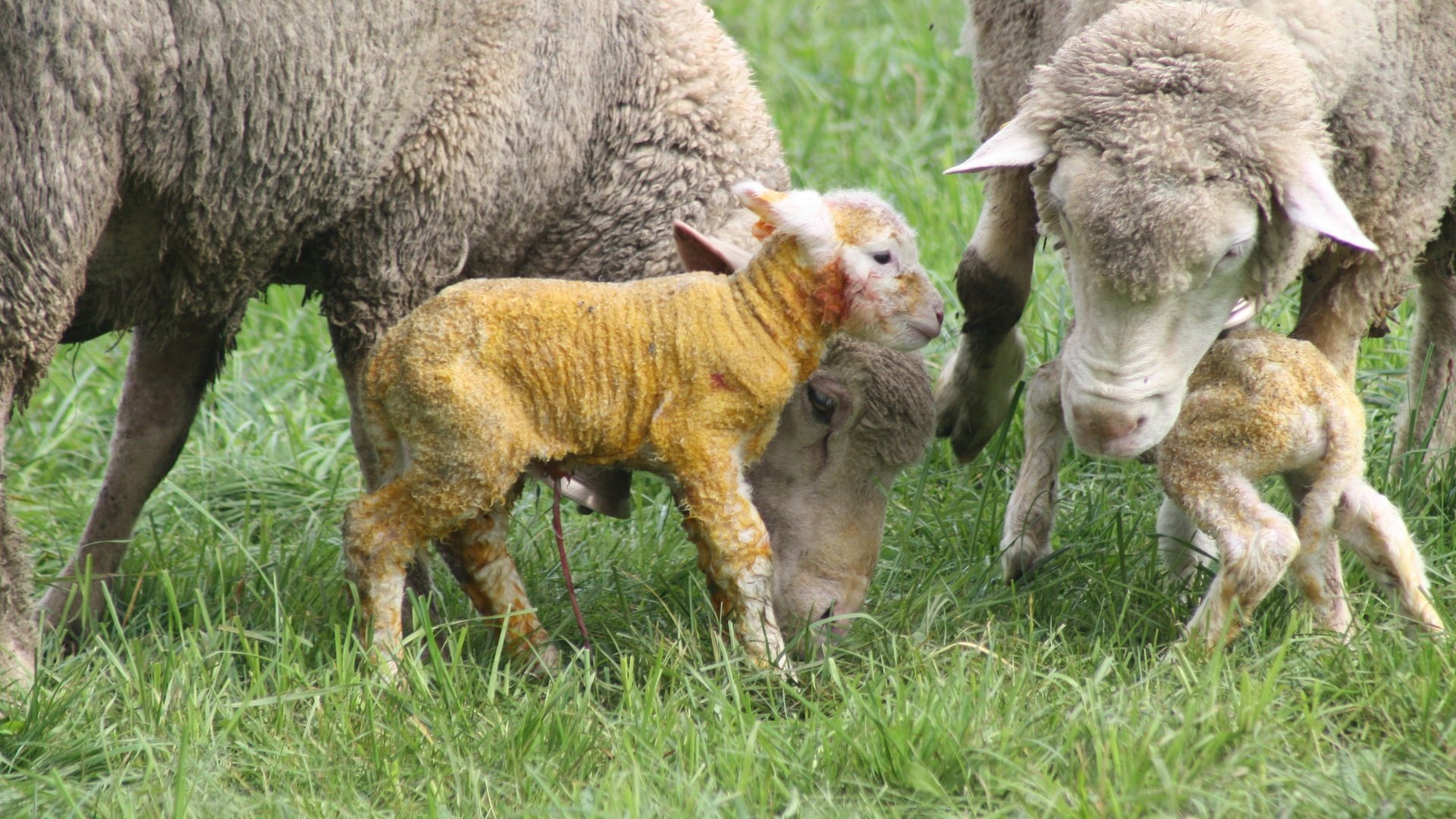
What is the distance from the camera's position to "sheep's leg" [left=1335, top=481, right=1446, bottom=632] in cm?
306

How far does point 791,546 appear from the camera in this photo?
3.52 metres

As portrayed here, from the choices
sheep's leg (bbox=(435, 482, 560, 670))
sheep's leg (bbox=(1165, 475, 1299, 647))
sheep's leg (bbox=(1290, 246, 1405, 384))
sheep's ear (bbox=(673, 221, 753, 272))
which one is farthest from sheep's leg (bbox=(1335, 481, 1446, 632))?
sheep's leg (bbox=(435, 482, 560, 670))

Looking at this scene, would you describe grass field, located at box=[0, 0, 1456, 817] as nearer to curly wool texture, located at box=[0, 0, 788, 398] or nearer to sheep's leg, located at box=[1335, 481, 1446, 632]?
sheep's leg, located at box=[1335, 481, 1446, 632]

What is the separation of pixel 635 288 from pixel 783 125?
156 inches

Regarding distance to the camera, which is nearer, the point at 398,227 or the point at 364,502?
the point at 364,502

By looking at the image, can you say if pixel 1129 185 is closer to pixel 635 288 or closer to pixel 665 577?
pixel 635 288

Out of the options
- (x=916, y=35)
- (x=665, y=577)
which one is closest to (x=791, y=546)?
(x=665, y=577)

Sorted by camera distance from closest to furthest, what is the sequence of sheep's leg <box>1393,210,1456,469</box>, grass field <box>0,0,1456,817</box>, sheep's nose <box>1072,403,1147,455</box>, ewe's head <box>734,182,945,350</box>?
1. grass field <box>0,0,1456,817</box>
2. sheep's nose <box>1072,403,1147,455</box>
3. ewe's head <box>734,182,945,350</box>
4. sheep's leg <box>1393,210,1456,469</box>

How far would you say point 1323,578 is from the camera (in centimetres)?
320

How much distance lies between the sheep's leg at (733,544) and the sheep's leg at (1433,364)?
197 centimetres

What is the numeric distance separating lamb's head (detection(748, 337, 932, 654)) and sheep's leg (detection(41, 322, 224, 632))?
5.21 feet

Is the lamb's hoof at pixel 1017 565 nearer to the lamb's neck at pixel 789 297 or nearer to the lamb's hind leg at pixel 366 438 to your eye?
the lamb's neck at pixel 789 297

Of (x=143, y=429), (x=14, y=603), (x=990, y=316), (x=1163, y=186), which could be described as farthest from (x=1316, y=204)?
(x=143, y=429)

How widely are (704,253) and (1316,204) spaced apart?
1.29 meters
